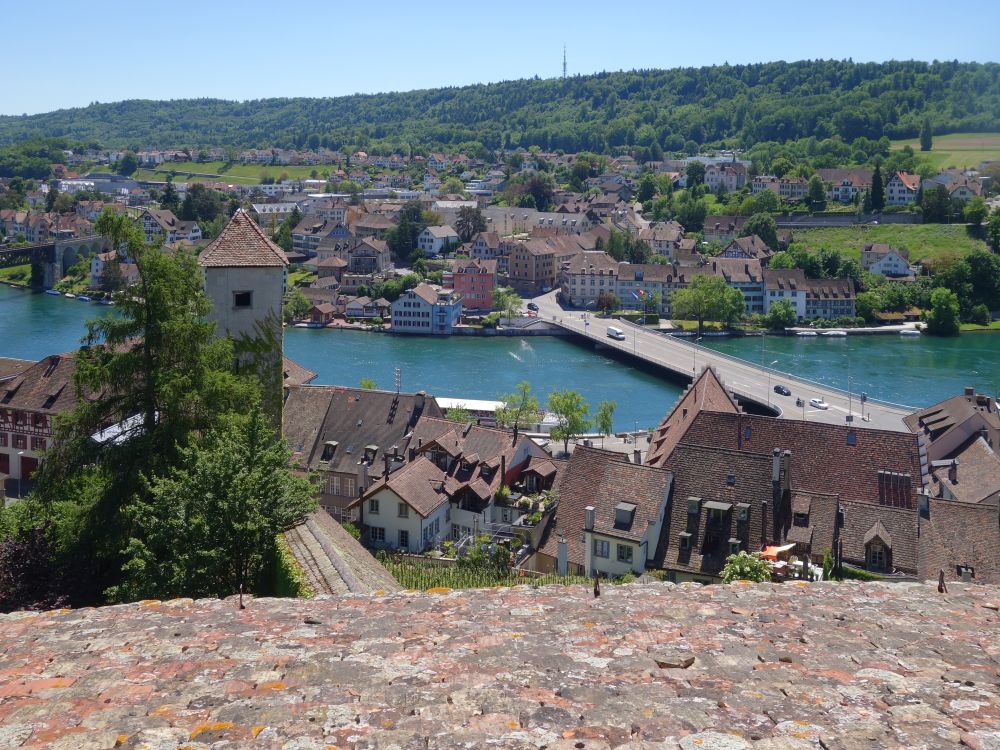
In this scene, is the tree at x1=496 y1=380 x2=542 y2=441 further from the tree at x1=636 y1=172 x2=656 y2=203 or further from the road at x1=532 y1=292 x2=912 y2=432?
the tree at x1=636 y1=172 x2=656 y2=203

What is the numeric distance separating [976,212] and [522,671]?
3011 inches

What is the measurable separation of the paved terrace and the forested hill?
113590 mm

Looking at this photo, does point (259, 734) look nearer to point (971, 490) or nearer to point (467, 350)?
point (971, 490)

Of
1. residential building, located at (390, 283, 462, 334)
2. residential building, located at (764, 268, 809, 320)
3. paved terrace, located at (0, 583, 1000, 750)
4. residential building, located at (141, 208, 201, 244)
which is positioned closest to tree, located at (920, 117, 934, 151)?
residential building, located at (764, 268, 809, 320)

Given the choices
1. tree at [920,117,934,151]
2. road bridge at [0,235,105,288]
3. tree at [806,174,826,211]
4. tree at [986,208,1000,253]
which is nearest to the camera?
tree at [986,208,1000,253]

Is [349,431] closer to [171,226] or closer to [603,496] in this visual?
[603,496]

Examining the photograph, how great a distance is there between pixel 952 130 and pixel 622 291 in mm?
63083

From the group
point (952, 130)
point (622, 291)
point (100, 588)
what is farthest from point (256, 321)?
point (952, 130)

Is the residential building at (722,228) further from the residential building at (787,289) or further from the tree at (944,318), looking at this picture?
the tree at (944,318)

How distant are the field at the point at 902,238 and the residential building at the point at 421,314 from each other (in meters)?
26.3

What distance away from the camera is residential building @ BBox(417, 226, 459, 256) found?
75875 millimetres

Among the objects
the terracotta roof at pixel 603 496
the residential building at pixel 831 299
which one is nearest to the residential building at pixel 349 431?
the terracotta roof at pixel 603 496

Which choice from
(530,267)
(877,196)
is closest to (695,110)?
(877,196)

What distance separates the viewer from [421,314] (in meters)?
56.5
